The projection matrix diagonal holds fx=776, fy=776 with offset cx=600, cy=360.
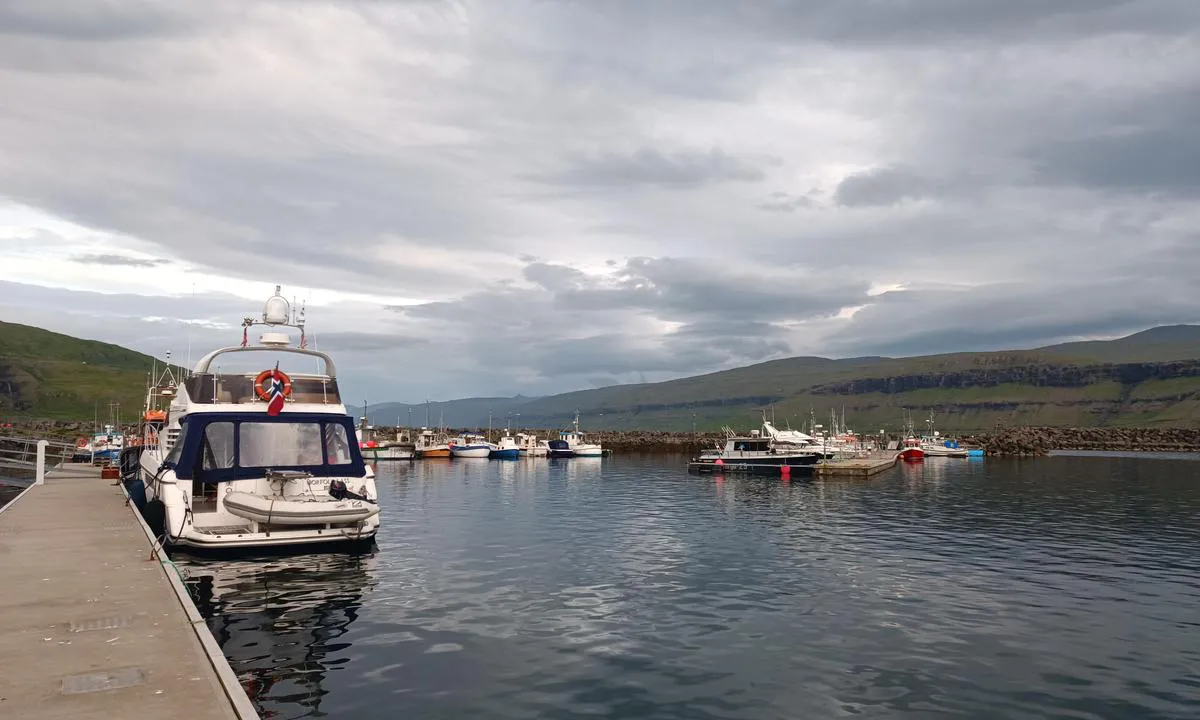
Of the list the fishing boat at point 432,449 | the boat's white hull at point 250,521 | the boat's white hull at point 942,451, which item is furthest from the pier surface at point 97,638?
the boat's white hull at point 942,451

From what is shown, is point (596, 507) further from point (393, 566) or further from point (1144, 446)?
point (1144, 446)

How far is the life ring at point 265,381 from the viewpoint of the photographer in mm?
27891

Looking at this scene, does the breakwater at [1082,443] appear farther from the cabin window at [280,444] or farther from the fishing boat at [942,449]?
the cabin window at [280,444]

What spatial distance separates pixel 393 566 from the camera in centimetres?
2830

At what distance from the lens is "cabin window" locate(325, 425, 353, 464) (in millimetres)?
28672

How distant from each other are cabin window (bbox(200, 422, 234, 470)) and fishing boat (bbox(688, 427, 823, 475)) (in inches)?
2858

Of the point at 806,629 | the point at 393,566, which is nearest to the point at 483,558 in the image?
the point at 393,566

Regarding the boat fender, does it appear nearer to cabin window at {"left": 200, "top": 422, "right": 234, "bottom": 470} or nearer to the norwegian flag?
the norwegian flag

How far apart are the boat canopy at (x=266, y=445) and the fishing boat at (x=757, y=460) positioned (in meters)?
71.0

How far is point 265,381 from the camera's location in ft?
92.0

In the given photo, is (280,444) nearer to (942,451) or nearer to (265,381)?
(265,381)

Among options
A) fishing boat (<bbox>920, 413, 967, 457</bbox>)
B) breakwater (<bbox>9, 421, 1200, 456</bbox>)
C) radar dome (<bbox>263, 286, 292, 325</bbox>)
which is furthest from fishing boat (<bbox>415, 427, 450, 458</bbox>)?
radar dome (<bbox>263, 286, 292, 325</bbox>)

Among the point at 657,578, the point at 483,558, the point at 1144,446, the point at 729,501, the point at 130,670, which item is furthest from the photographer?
the point at 1144,446

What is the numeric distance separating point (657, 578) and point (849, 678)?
11509 millimetres
